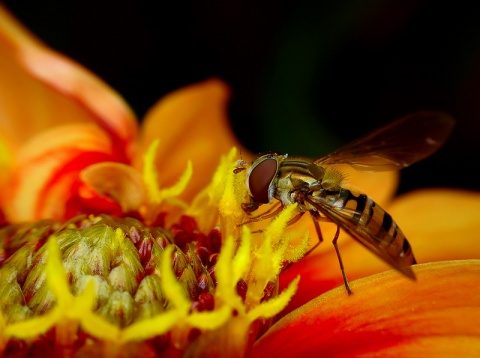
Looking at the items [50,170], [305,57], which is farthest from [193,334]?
[305,57]

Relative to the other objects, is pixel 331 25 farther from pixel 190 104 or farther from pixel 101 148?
pixel 101 148

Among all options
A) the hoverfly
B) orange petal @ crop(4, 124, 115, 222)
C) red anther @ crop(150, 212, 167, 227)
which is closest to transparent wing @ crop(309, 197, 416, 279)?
the hoverfly

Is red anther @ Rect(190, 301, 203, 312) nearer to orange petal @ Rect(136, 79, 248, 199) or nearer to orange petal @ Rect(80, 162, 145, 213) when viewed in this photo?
orange petal @ Rect(80, 162, 145, 213)

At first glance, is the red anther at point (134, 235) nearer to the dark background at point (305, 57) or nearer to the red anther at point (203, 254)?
the red anther at point (203, 254)

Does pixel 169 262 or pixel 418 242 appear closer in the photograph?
pixel 169 262

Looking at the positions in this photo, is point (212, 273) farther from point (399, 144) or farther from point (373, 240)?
point (399, 144)
